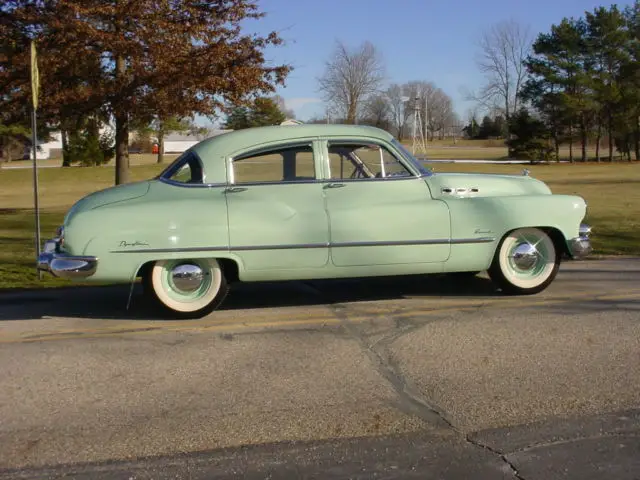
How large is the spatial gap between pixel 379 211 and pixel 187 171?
186cm

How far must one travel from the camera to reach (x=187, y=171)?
6.92m

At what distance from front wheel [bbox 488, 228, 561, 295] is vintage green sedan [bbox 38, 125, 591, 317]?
29 millimetres

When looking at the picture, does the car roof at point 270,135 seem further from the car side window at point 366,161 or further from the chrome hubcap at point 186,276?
the chrome hubcap at point 186,276

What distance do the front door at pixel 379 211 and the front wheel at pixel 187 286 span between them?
1135 millimetres

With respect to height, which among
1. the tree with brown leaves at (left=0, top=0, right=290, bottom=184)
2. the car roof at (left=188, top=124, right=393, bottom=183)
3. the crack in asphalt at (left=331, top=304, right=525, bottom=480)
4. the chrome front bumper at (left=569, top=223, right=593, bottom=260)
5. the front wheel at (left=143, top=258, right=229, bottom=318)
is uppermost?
the tree with brown leaves at (left=0, top=0, right=290, bottom=184)

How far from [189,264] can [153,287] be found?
1.28 ft

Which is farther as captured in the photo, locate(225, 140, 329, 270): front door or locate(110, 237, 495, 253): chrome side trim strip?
locate(225, 140, 329, 270): front door

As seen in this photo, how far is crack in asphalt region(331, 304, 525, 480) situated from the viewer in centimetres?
407

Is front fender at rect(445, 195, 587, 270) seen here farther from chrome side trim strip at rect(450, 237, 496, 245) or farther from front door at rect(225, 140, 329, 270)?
front door at rect(225, 140, 329, 270)

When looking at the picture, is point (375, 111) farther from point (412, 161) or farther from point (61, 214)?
point (412, 161)

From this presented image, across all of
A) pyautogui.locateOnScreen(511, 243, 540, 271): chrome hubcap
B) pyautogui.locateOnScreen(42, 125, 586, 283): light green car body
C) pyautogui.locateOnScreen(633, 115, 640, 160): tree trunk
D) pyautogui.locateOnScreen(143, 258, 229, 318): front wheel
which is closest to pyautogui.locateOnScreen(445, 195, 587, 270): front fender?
pyautogui.locateOnScreen(42, 125, 586, 283): light green car body

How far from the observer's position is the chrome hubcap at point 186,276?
6.73m

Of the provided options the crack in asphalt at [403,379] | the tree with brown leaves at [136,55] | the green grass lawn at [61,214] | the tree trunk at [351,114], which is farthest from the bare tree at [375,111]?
the crack in asphalt at [403,379]

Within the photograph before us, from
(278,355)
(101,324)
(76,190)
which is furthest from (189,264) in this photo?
(76,190)
